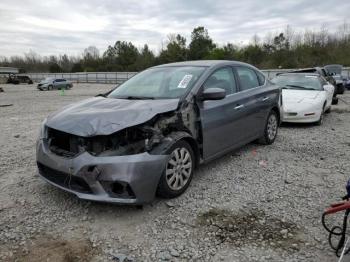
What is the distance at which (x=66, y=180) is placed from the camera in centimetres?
331

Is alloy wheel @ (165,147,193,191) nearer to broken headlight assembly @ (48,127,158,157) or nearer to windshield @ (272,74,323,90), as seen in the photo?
broken headlight assembly @ (48,127,158,157)

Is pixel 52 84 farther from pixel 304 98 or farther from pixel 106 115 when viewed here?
A: pixel 106 115

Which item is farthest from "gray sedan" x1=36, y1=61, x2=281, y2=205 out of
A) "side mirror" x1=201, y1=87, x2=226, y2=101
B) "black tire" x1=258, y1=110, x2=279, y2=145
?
"black tire" x1=258, y1=110, x2=279, y2=145

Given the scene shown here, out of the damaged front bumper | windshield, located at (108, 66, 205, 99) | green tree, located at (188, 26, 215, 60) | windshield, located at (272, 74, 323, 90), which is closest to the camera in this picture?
the damaged front bumper

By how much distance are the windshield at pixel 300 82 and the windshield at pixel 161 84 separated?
17.3 feet

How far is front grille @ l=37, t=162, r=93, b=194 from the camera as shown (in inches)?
125

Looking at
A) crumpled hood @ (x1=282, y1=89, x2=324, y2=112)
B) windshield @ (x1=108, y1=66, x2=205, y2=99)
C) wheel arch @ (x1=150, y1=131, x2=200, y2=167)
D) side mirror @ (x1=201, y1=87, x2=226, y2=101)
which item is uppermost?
windshield @ (x1=108, y1=66, x2=205, y2=99)

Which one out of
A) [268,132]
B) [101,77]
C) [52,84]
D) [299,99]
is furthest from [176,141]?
[101,77]

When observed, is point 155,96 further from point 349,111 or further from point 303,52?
point 303,52

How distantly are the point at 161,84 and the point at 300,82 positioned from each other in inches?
234

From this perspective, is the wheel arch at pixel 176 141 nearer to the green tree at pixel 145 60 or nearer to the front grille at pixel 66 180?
the front grille at pixel 66 180

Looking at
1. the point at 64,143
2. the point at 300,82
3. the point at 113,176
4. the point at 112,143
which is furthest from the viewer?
the point at 300,82

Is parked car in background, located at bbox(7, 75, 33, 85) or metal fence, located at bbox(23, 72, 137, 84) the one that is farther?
metal fence, located at bbox(23, 72, 137, 84)

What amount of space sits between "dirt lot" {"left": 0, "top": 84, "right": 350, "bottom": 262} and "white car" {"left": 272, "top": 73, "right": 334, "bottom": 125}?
2793 millimetres
